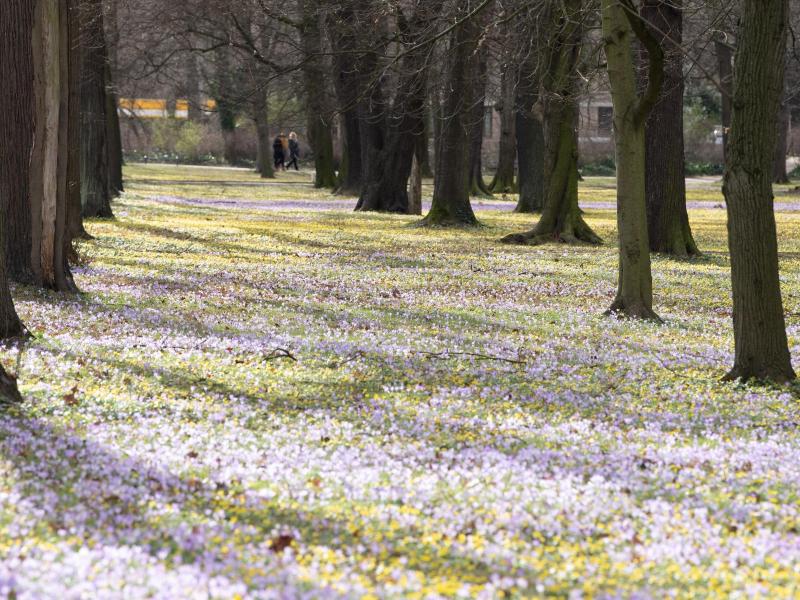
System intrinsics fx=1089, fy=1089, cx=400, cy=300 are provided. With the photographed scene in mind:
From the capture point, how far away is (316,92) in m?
31.7

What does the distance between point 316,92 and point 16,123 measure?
20.5 meters

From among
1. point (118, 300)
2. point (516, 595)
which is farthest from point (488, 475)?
point (118, 300)

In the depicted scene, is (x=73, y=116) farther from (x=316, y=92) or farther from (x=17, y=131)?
(x=316, y=92)

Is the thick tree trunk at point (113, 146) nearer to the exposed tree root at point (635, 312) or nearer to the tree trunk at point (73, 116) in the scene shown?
the tree trunk at point (73, 116)

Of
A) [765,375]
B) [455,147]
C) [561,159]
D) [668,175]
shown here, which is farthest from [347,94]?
[765,375]

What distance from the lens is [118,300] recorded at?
11711 millimetres

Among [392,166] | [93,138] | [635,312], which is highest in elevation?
[93,138]

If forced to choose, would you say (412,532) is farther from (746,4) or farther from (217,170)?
(217,170)

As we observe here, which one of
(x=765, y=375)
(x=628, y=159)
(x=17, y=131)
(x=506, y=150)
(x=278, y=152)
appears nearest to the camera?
(x=765, y=375)

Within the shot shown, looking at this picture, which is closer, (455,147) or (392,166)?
(455,147)

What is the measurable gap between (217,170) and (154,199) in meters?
30.1

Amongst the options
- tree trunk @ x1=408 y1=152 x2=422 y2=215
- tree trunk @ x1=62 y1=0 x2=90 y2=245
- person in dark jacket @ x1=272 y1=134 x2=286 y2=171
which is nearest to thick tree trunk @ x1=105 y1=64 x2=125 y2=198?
tree trunk @ x1=408 y1=152 x2=422 y2=215

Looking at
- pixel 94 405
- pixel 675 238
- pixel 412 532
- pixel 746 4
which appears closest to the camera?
pixel 412 532

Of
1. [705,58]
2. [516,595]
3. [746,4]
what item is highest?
[705,58]
